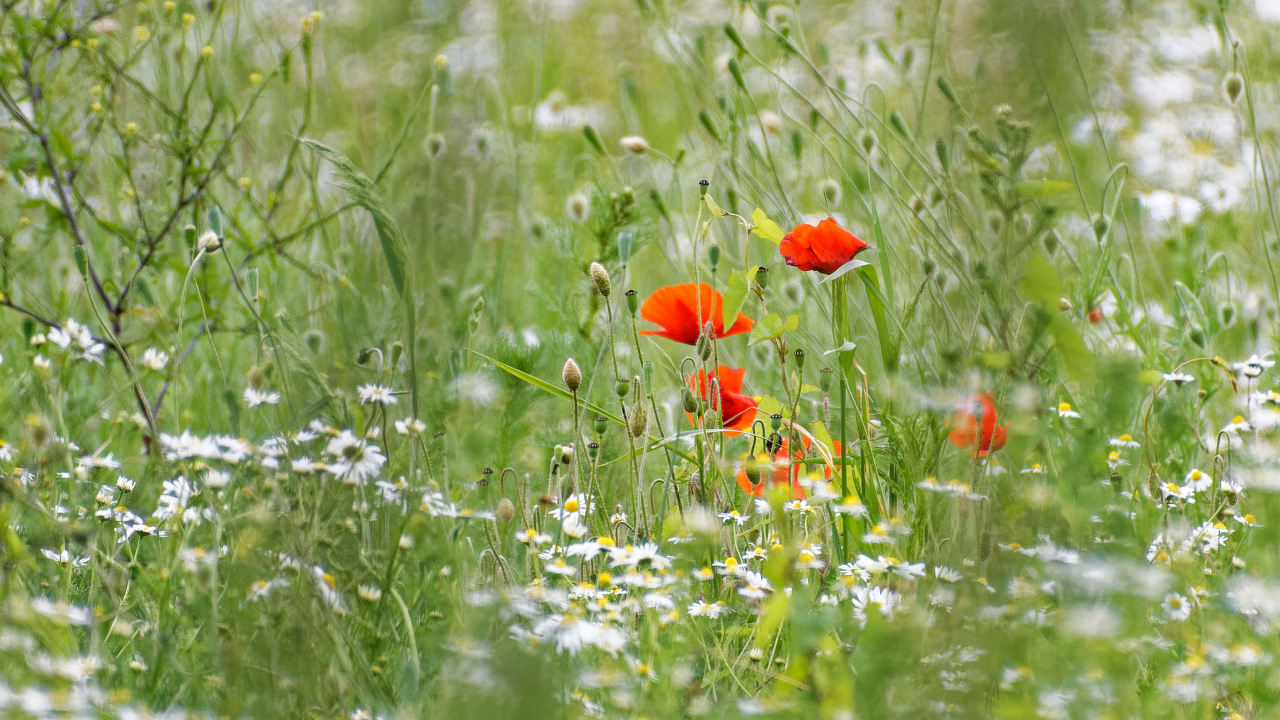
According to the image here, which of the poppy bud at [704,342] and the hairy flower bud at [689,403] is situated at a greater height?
the poppy bud at [704,342]

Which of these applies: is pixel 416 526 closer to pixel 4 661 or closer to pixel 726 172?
pixel 4 661

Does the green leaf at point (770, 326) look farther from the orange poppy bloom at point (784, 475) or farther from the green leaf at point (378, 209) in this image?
the green leaf at point (378, 209)

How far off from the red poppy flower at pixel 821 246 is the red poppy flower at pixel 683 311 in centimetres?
18

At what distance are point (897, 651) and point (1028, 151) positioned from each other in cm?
53

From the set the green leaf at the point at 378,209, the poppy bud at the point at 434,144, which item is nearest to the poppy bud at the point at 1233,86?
the poppy bud at the point at 434,144

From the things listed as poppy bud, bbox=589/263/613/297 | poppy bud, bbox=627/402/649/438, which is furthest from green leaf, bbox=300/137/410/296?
poppy bud, bbox=627/402/649/438

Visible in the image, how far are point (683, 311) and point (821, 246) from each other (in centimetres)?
26

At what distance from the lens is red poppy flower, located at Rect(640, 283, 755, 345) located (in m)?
1.46

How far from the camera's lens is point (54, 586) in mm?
1058

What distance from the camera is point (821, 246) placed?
1.28 meters

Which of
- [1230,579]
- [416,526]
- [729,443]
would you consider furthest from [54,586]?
[1230,579]

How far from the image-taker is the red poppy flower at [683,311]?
1.46 m

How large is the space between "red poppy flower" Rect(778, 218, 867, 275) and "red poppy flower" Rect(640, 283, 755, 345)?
18 cm

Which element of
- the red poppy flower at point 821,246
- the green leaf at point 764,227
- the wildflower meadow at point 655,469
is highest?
the green leaf at point 764,227
